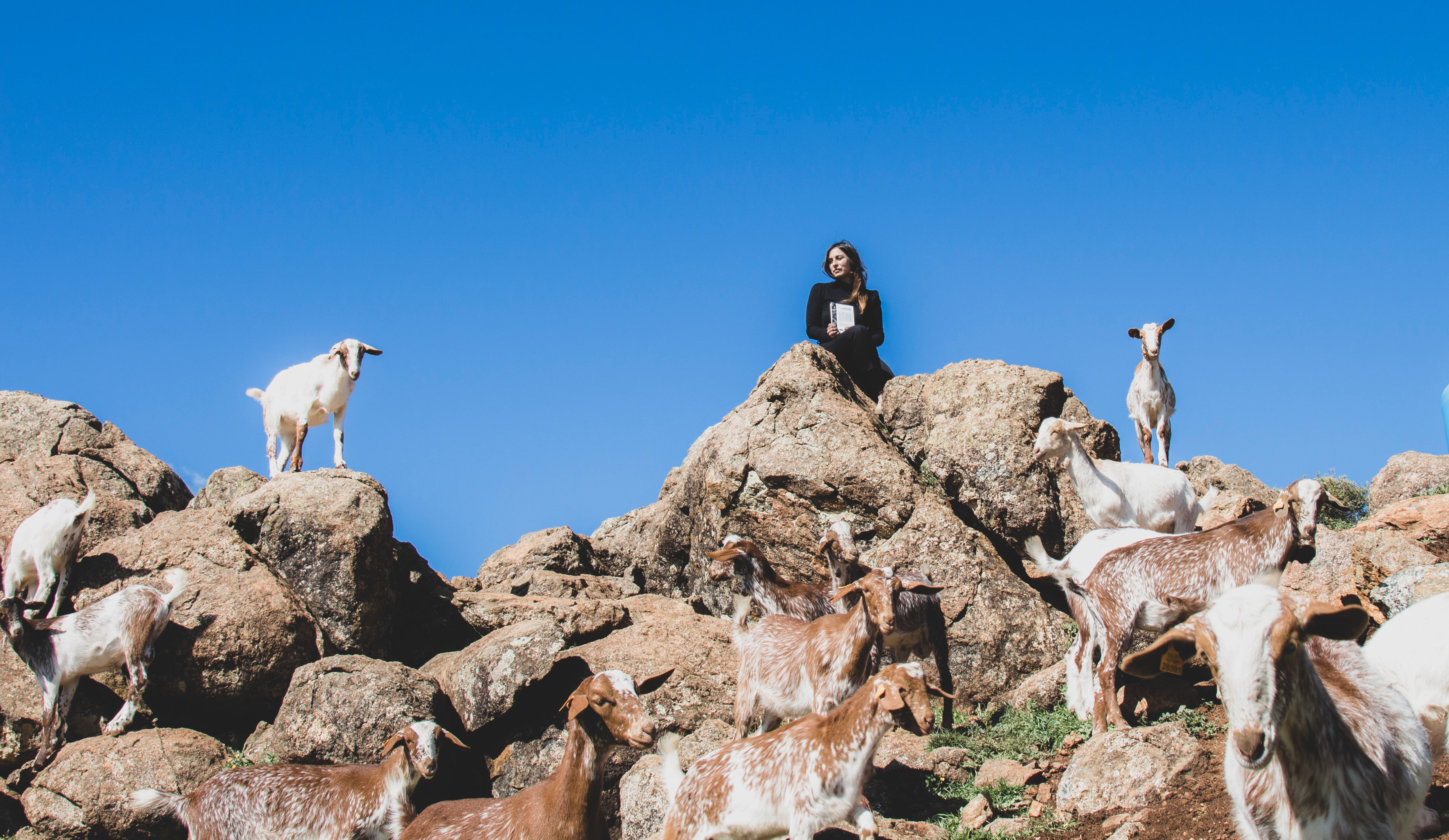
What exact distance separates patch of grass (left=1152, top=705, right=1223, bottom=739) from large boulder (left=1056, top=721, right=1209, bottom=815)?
399 millimetres

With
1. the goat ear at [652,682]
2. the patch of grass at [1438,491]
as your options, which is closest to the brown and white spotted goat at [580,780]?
the goat ear at [652,682]

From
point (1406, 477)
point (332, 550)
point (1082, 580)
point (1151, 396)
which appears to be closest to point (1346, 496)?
point (1406, 477)

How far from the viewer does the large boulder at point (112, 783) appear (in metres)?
9.48

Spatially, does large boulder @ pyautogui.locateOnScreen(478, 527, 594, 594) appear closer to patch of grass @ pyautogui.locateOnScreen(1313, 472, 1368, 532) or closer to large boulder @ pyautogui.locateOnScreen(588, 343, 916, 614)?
large boulder @ pyautogui.locateOnScreen(588, 343, 916, 614)

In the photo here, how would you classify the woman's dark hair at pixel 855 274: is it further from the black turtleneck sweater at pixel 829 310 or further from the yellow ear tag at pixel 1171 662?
the yellow ear tag at pixel 1171 662

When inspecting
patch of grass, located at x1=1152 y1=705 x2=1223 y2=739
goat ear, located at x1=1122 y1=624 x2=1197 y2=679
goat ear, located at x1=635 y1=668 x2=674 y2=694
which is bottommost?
patch of grass, located at x1=1152 y1=705 x2=1223 y2=739

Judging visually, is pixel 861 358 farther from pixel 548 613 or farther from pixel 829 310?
pixel 548 613

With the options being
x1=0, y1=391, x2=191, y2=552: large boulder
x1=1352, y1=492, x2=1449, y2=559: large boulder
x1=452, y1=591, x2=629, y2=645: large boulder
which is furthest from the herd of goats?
x1=1352, y1=492, x2=1449, y2=559: large boulder

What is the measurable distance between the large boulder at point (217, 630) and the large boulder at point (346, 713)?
79 cm

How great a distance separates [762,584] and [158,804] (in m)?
5.39

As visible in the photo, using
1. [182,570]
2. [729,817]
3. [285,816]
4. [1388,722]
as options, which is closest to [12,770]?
[182,570]

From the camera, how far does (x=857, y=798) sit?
5918 millimetres

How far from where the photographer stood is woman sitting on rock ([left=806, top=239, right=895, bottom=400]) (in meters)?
14.2

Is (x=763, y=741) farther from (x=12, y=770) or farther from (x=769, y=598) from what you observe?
(x=12, y=770)
